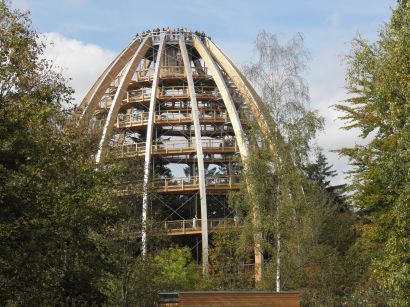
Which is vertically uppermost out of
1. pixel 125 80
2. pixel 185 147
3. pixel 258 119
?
pixel 125 80

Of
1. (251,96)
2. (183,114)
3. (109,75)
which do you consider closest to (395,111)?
(251,96)

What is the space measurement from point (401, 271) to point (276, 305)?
6.94 m

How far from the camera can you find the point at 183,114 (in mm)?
49094

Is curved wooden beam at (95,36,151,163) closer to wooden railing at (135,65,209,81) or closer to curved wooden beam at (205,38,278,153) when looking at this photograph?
wooden railing at (135,65,209,81)

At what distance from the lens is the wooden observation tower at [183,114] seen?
46.2 m

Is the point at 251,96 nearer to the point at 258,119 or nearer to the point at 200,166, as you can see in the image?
the point at 200,166

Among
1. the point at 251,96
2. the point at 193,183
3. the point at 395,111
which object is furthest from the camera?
the point at 193,183

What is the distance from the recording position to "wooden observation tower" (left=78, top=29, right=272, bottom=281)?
46.2 m

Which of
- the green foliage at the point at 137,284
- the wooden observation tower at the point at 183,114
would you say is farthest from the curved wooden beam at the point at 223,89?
the green foliage at the point at 137,284

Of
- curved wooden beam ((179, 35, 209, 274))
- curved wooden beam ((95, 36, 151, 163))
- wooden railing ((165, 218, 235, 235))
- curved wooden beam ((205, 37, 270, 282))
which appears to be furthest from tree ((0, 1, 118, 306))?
curved wooden beam ((95, 36, 151, 163))

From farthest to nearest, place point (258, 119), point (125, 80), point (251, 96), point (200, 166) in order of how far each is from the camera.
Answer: point (125, 80)
point (200, 166)
point (251, 96)
point (258, 119)

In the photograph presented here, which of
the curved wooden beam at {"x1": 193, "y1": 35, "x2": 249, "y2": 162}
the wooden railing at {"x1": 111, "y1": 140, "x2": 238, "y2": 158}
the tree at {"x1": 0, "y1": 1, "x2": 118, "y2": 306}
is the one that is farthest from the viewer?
the wooden railing at {"x1": 111, "y1": 140, "x2": 238, "y2": 158}

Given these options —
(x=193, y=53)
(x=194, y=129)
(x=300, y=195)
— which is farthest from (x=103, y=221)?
(x=193, y=53)

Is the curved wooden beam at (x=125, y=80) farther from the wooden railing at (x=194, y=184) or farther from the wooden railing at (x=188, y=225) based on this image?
the wooden railing at (x=188, y=225)
